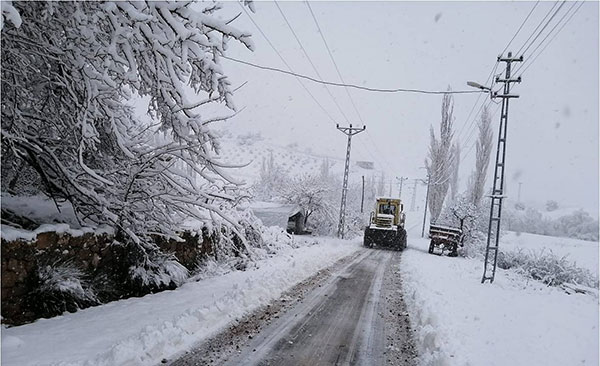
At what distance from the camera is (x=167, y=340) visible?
4688 mm

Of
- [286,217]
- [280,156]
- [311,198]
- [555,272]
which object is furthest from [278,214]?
[280,156]

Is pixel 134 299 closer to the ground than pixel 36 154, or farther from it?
closer to the ground

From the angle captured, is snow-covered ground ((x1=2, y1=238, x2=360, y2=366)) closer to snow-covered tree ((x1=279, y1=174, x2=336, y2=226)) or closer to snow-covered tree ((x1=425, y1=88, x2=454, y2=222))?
snow-covered tree ((x1=279, y1=174, x2=336, y2=226))

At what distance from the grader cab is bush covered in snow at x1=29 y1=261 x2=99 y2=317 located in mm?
20337

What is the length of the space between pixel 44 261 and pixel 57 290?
425 mm

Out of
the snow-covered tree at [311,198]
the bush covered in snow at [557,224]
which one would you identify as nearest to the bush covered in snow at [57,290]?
the snow-covered tree at [311,198]

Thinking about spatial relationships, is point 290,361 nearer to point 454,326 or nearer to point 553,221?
point 454,326

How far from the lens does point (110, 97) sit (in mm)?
5227

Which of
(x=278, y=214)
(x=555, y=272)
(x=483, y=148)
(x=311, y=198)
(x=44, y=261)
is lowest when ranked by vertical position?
(x=555, y=272)

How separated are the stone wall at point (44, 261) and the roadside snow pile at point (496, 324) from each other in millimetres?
4943

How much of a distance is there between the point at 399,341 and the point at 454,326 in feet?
3.92

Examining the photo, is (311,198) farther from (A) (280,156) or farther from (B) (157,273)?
(A) (280,156)

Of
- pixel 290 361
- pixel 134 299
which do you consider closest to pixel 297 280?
pixel 134 299

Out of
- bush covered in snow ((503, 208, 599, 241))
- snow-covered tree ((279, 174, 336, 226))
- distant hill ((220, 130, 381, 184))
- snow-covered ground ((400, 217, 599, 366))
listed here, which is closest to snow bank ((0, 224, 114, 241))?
snow-covered ground ((400, 217, 599, 366))
